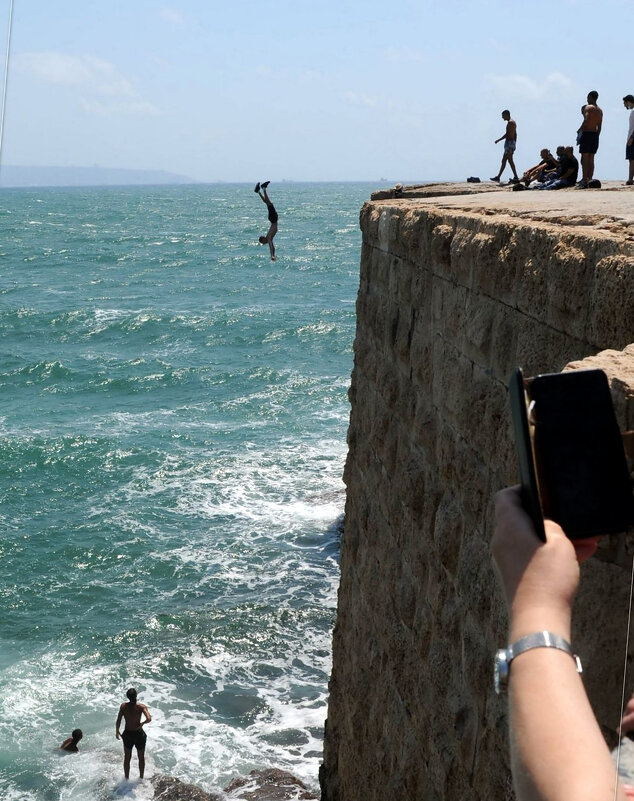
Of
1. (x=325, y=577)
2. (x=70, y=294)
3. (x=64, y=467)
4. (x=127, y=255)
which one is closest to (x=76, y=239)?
(x=127, y=255)

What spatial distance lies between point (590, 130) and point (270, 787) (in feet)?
25.6

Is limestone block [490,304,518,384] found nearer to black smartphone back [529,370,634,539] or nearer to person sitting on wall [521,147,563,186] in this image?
black smartphone back [529,370,634,539]

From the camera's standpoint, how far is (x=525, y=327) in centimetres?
326

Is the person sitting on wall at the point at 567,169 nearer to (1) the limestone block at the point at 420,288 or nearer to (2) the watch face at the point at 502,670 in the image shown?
(1) the limestone block at the point at 420,288

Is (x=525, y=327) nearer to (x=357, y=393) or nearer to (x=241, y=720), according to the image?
(x=357, y=393)

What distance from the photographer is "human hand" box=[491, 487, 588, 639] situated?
1305 mm

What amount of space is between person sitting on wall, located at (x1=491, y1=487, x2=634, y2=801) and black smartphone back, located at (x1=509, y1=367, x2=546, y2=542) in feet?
0.05

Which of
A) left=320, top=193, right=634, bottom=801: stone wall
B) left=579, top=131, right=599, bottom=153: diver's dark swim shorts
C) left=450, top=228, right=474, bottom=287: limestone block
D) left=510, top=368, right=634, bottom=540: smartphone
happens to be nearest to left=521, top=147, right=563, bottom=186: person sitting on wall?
left=579, top=131, right=599, bottom=153: diver's dark swim shorts

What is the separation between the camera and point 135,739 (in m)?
10.7

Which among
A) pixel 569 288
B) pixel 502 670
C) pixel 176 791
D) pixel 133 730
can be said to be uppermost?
pixel 569 288

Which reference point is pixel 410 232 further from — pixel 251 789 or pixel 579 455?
pixel 251 789

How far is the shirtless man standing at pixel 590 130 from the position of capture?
396 inches

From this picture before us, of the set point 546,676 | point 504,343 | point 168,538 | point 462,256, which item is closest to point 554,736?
point 546,676

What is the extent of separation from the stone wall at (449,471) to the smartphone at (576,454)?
0.63 meters
